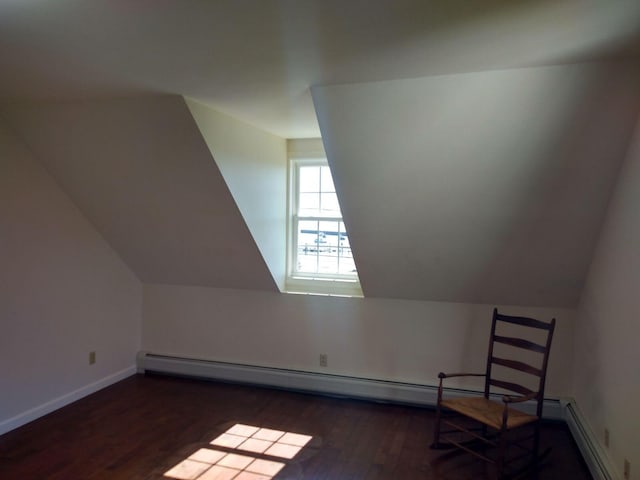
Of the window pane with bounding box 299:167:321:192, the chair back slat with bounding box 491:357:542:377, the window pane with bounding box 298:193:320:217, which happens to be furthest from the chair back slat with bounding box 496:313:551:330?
the window pane with bounding box 299:167:321:192

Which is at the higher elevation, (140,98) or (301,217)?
(140,98)

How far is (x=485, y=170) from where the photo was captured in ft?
8.50

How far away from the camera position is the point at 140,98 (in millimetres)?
2689

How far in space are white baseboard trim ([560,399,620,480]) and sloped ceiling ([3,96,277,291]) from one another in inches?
100

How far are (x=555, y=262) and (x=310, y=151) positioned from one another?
218 cm

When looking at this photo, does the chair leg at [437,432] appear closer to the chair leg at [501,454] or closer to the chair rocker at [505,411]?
the chair rocker at [505,411]

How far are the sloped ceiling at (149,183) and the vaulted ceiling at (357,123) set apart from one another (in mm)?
15

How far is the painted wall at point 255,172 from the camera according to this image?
2.95m

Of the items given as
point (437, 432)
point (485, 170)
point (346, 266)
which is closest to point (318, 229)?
point (346, 266)

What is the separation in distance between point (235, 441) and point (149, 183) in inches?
76.3

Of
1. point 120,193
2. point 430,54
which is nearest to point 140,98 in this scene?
point 120,193

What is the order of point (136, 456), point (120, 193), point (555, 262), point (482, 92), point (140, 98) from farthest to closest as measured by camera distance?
point (120, 193)
point (555, 262)
point (136, 456)
point (140, 98)
point (482, 92)

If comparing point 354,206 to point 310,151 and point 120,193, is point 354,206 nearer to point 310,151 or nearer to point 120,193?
point 310,151

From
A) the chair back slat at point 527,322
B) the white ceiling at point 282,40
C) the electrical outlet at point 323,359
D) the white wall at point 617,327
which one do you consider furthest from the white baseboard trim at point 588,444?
the white ceiling at point 282,40
